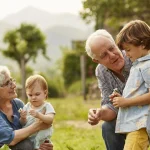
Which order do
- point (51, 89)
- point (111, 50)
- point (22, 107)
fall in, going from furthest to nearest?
1. point (51, 89)
2. point (22, 107)
3. point (111, 50)

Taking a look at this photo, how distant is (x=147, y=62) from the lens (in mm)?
4047

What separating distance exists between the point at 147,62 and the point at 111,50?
393mm

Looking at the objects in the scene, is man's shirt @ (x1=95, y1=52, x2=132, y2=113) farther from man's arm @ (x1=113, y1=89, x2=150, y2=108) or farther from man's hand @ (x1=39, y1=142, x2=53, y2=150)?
man's hand @ (x1=39, y1=142, x2=53, y2=150)

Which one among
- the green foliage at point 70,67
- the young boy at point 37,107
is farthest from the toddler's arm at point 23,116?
the green foliage at point 70,67

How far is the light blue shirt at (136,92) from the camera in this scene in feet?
13.1

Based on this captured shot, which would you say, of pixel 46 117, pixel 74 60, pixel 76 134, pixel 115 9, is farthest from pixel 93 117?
pixel 74 60

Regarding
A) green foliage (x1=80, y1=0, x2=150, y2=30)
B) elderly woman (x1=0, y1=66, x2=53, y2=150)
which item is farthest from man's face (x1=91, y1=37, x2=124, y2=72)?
green foliage (x1=80, y1=0, x2=150, y2=30)

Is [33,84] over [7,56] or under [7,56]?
over

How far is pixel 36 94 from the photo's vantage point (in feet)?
14.6

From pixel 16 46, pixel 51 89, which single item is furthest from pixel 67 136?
pixel 51 89

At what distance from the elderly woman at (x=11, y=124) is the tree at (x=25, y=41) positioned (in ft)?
79.2

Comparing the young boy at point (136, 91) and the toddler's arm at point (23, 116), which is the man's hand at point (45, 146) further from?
the young boy at point (136, 91)

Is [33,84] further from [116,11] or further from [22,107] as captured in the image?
[116,11]

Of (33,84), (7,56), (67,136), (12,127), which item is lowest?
(7,56)
